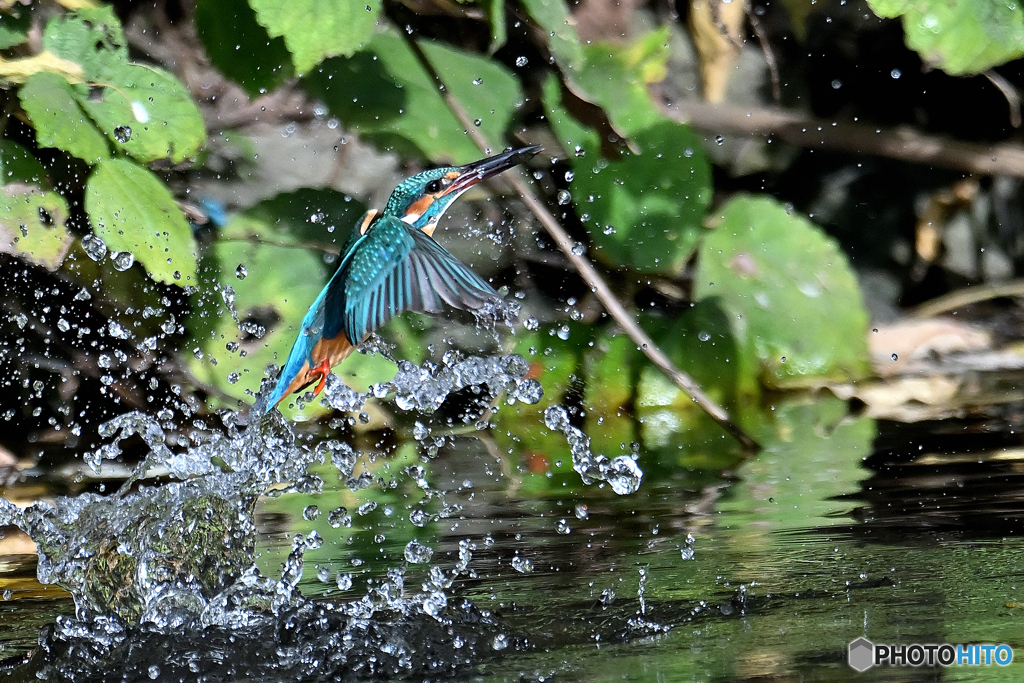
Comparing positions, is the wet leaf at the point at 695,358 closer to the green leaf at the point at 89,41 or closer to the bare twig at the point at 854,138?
the bare twig at the point at 854,138

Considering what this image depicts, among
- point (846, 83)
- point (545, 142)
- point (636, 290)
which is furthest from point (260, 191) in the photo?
point (846, 83)

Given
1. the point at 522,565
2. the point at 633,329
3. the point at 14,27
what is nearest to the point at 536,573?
the point at 522,565

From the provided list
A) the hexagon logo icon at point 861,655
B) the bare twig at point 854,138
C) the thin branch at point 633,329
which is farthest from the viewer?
the bare twig at point 854,138

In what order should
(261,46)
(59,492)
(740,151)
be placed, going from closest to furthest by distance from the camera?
(59,492) → (261,46) → (740,151)

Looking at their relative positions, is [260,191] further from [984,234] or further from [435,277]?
[984,234]

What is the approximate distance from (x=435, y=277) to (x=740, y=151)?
2786 mm

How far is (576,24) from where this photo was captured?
3824mm

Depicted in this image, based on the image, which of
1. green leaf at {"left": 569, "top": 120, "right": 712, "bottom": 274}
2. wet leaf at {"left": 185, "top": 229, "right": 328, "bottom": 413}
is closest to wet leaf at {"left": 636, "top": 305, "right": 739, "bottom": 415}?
green leaf at {"left": 569, "top": 120, "right": 712, "bottom": 274}

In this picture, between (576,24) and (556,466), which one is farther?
(576,24)

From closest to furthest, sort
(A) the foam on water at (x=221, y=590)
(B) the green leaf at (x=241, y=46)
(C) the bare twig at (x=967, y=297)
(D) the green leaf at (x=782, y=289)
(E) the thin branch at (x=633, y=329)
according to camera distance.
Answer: (A) the foam on water at (x=221, y=590)
(E) the thin branch at (x=633, y=329)
(B) the green leaf at (x=241, y=46)
(D) the green leaf at (x=782, y=289)
(C) the bare twig at (x=967, y=297)

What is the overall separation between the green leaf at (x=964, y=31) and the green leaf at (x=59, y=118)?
159cm

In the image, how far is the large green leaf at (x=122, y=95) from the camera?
2391mm

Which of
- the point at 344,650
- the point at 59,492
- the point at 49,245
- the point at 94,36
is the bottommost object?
the point at 344,650

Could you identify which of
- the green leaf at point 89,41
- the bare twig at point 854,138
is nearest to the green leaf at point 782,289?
the bare twig at point 854,138
